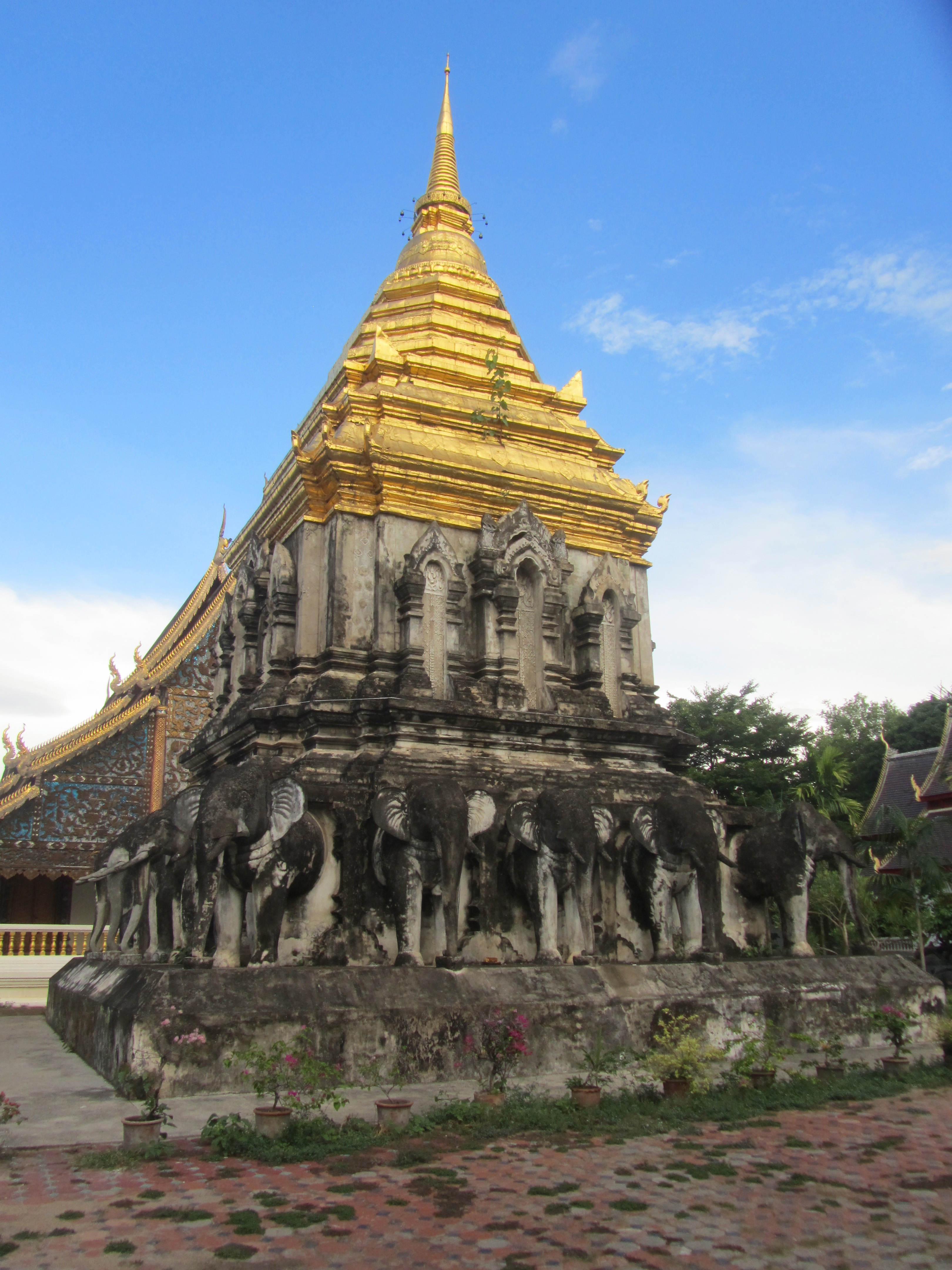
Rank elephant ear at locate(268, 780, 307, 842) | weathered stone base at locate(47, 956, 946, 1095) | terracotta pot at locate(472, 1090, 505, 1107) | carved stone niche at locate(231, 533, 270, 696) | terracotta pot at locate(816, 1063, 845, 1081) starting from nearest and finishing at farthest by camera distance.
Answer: terracotta pot at locate(472, 1090, 505, 1107) < weathered stone base at locate(47, 956, 946, 1095) < terracotta pot at locate(816, 1063, 845, 1081) < elephant ear at locate(268, 780, 307, 842) < carved stone niche at locate(231, 533, 270, 696)

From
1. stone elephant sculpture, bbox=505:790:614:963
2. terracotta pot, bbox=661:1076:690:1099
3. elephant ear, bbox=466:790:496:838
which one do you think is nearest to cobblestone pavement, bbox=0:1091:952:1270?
terracotta pot, bbox=661:1076:690:1099

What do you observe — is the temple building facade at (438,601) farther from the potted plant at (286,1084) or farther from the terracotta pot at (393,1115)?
the terracotta pot at (393,1115)

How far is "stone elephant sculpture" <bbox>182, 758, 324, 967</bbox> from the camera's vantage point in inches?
368

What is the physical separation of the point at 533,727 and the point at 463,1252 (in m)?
8.20

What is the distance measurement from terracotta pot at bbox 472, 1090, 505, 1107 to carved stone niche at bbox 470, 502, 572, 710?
226 inches

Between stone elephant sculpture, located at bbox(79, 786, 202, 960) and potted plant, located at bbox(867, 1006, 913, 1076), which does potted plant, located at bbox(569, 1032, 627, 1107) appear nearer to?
potted plant, located at bbox(867, 1006, 913, 1076)

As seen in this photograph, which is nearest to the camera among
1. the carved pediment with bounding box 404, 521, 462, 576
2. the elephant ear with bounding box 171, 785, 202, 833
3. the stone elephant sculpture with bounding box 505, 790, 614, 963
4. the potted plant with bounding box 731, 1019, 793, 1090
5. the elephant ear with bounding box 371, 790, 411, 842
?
the potted plant with bounding box 731, 1019, 793, 1090

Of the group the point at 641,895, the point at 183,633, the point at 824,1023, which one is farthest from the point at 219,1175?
the point at 183,633

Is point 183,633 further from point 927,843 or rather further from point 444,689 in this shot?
point 927,843

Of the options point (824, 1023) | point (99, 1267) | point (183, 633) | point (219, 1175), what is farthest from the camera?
point (183, 633)

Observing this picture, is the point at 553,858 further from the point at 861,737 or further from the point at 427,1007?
Result: the point at 861,737

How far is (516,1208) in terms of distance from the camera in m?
5.38

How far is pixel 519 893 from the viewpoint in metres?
11.3

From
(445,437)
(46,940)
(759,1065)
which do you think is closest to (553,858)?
(759,1065)
